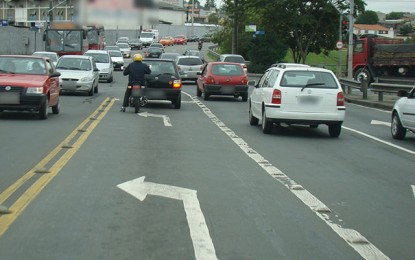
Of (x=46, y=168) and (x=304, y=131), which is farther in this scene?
(x=304, y=131)

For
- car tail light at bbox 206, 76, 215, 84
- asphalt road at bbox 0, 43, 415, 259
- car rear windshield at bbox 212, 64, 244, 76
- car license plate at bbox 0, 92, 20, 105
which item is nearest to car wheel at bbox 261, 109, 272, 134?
asphalt road at bbox 0, 43, 415, 259

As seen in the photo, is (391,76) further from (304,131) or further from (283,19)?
(304,131)

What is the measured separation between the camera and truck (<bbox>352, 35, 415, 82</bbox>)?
36.9m

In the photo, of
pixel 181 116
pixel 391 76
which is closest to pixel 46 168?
pixel 181 116

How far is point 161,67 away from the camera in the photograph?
21594 millimetres

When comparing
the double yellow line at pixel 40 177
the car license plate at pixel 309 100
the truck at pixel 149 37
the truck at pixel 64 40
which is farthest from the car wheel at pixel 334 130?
the truck at pixel 149 37

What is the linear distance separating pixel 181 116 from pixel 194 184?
10449 millimetres

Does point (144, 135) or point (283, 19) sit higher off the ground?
point (283, 19)

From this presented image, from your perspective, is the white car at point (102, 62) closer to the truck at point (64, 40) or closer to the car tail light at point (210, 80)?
the truck at point (64, 40)

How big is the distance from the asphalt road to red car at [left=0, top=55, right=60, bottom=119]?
743 mm

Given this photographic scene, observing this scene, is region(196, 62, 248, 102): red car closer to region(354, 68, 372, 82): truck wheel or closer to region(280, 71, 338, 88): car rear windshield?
region(280, 71, 338, 88): car rear windshield

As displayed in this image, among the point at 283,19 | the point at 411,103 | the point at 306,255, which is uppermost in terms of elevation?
Answer: the point at 283,19

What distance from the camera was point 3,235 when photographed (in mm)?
6086

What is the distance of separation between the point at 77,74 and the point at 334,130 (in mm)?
13374
